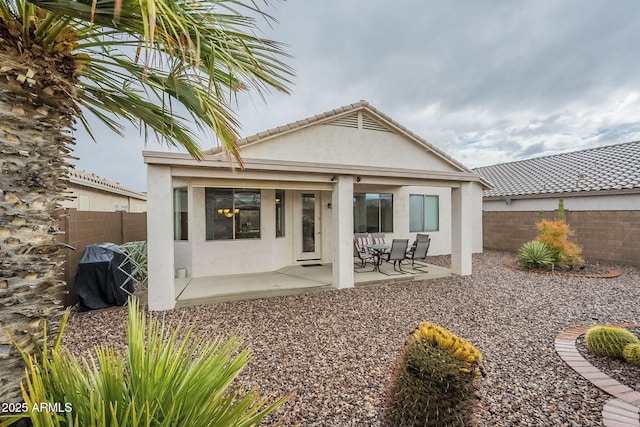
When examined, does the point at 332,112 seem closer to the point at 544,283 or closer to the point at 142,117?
the point at 142,117

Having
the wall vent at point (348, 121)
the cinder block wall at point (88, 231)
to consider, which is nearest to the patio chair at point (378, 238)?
the wall vent at point (348, 121)

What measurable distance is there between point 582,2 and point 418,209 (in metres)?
8.76

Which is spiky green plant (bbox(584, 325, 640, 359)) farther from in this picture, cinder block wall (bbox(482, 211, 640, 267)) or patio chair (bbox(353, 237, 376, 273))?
cinder block wall (bbox(482, 211, 640, 267))

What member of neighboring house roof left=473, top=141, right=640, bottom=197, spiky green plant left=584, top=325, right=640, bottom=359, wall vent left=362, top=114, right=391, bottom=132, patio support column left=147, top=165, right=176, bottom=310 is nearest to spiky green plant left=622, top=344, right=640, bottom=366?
spiky green plant left=584, top=325, right=640, bottom=359

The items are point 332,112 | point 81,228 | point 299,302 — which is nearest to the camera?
A: point 299,302

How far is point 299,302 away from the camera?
7.17 metres

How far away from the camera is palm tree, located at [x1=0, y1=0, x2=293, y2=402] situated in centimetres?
178

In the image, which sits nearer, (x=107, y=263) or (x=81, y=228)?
(x=107, y=263)

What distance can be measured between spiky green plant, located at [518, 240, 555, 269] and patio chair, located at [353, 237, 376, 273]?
5958 millimetres

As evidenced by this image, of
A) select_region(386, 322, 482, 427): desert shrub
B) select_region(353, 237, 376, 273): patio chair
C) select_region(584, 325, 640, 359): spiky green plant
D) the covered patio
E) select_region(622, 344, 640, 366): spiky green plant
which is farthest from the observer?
select_region(353, 237, 376, 273): patio chair

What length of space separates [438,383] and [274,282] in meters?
6.46

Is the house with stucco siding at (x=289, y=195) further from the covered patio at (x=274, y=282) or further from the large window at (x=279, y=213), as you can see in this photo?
the covered patio at (x=274, y=282)

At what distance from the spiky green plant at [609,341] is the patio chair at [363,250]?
6.32 metres

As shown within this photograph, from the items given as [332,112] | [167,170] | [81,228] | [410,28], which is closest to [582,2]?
[410,28]
